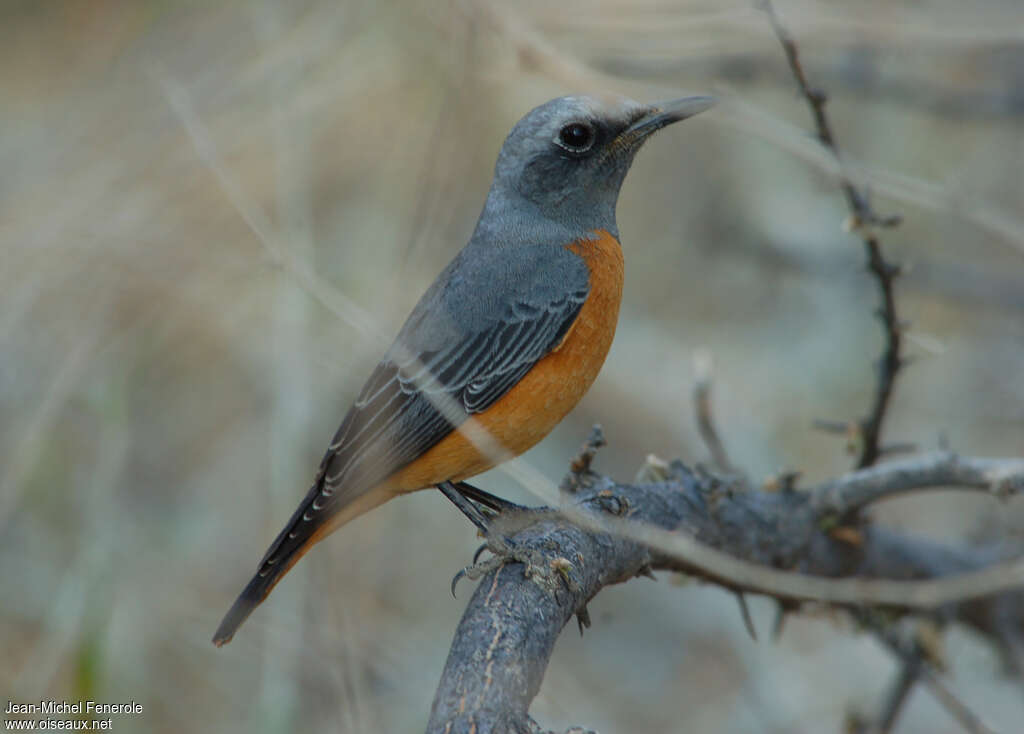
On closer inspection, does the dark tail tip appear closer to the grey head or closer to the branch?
the branch

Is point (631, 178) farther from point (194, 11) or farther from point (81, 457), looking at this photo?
point (81, 457)

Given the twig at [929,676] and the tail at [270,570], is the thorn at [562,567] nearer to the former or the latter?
the tail at [270,570]

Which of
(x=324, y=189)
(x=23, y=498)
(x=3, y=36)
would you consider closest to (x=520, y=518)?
(x=23, y=498)

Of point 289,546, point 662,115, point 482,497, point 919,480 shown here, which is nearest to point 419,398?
point 482,497

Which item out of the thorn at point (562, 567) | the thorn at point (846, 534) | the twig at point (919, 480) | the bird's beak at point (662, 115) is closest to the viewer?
the thorn at point (562, 567)

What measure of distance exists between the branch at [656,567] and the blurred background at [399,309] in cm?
88

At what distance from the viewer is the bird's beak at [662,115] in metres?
4.48

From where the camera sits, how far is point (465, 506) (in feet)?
14.4

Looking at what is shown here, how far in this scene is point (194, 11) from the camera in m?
8.02

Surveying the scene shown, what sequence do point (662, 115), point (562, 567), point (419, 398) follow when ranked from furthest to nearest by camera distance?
1. point (662, 115)
2. point (419, 398)
3. point (562, 567)

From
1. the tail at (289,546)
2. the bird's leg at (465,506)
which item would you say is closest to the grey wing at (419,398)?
the tail at (289,546)

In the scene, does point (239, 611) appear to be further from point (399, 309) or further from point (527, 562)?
point (399, 309)

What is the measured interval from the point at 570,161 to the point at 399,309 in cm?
253

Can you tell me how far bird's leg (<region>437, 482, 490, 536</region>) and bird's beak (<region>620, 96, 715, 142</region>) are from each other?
1.67 meters
